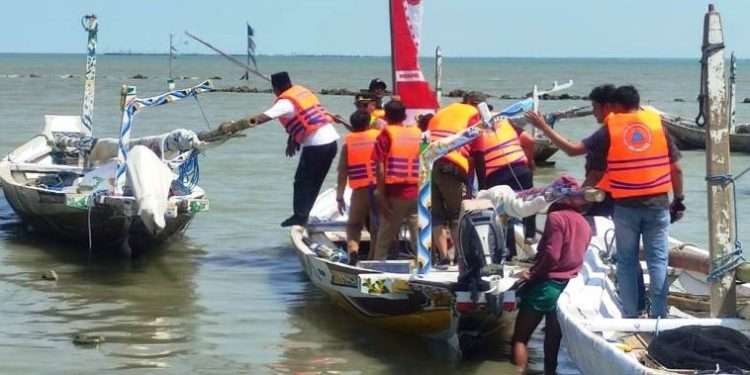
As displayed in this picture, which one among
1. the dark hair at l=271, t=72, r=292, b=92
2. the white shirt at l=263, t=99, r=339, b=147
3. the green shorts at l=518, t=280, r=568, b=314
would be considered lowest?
the green shorts at l=518, t=280, r=568, b=314

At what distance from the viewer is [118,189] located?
12.9 meters

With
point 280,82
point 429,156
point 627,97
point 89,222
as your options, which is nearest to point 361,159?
point 280,82

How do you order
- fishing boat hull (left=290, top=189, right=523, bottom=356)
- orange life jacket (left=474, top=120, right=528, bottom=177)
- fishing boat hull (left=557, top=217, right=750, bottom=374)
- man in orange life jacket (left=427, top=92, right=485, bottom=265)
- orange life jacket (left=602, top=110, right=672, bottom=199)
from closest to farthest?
fishing boat hull (left=557, top=217, right=750, bottom=374) → orange life jacket (left=602, top=110, right=672, bottom=199) → fishing boat hull (left=290, top=189, right=523, bottom=356) → man in orange life jacket (left=427, top=92, right=485, bottom=265) → orange life jacket (left=474, top=120, right=528, bottom=177)

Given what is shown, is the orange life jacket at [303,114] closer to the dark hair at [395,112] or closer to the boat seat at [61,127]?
the dark hair at [395,112]

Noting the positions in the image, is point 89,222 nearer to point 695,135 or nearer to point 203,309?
point 203,309

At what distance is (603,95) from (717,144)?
3.38 feet

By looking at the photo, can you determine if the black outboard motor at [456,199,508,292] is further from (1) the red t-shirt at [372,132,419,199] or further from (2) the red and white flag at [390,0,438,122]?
(2) the red and white flag at [390,0,438,122]

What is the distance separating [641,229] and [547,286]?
2.51 feet

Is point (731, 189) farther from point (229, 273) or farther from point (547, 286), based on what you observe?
point (229, 273)

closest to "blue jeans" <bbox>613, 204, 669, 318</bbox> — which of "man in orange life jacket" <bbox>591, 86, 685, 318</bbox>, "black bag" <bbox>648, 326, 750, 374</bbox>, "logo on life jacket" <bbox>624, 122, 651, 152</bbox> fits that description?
"man in orange life jacket" <bbox>591, 86, 685, 318</bbox>

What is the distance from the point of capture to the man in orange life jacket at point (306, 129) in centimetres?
1213

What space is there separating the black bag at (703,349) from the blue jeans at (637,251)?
140cm

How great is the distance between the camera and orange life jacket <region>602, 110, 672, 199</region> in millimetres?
8375

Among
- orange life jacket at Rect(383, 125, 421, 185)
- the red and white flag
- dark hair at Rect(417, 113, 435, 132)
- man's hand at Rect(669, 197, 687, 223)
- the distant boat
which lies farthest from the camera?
the distant boat
